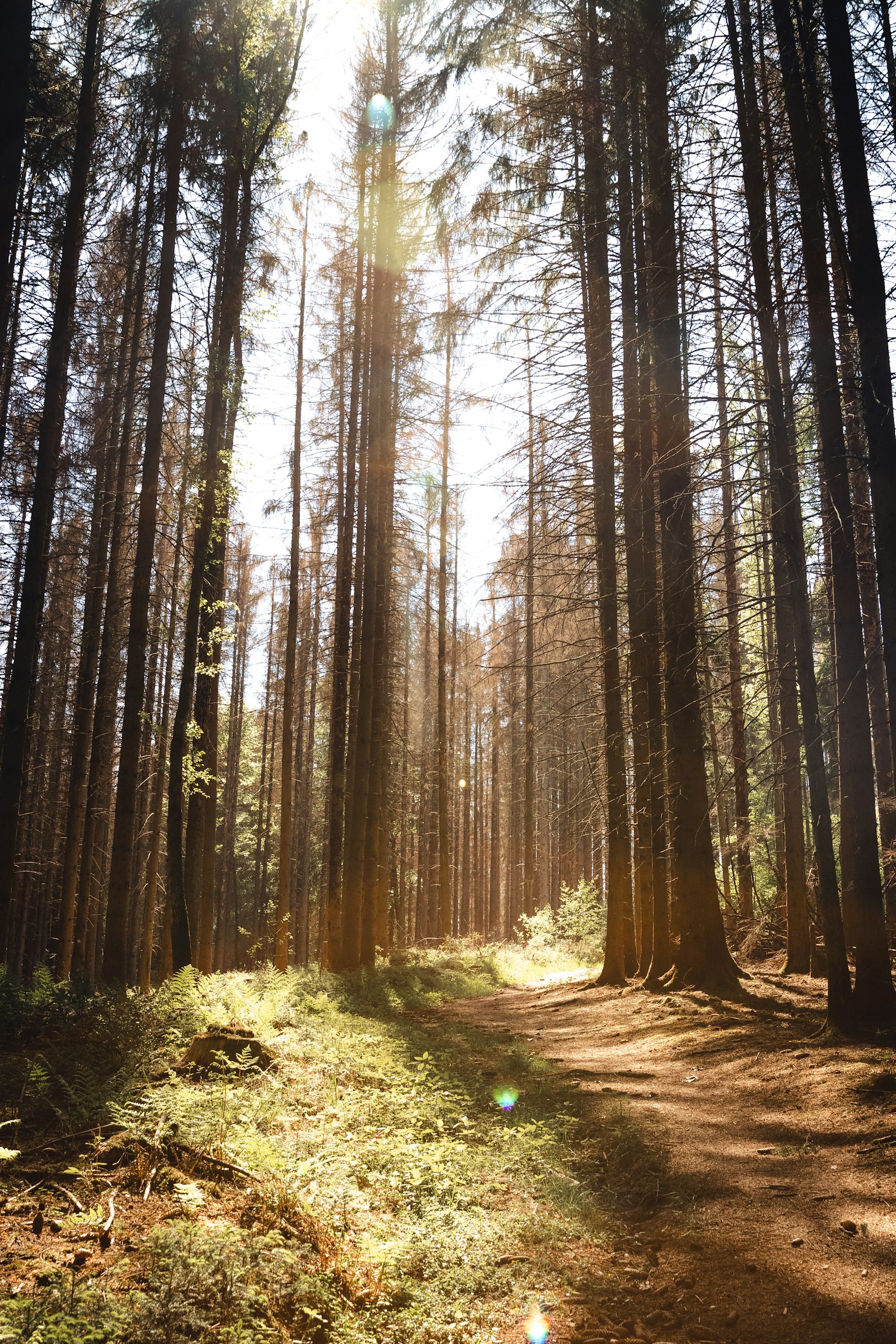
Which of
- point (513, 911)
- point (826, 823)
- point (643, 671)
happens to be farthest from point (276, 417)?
point (513, 911)

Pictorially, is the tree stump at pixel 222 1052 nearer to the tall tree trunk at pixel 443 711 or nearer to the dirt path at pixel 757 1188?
A: the dirt path at pixel 757 1188

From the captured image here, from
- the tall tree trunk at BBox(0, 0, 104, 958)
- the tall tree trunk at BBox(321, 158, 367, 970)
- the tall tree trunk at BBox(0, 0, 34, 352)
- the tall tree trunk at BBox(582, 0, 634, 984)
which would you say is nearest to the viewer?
the tall tree trunk at BBox(0, 0, 34, 352)

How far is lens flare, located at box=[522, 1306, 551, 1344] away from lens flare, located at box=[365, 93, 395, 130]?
62.5 feet

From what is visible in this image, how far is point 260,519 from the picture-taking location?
18.6 meters

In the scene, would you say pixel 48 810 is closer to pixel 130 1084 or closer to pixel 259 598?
pixel 259 598

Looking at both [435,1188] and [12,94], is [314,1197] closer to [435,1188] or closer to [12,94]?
[435,1188]

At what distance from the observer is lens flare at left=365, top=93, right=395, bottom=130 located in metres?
15.8

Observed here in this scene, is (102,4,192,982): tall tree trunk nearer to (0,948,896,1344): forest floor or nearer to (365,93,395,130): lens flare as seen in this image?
(0,948,896,1344): forest floor

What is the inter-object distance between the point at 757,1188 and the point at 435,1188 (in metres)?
1.89

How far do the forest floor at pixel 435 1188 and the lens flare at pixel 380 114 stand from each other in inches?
669

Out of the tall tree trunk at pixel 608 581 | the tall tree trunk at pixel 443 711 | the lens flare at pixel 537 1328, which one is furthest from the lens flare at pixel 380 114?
the lens flare at pixel 537 1328

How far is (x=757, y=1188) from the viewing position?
14.5 ft

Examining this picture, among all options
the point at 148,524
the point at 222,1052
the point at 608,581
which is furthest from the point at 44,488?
the point at 608,581

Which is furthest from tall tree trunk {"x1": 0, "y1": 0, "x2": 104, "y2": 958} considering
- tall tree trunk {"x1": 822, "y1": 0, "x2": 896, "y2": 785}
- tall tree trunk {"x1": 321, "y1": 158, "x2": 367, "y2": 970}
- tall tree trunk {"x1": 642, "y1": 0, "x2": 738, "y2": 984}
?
tall tree trunk {"x1": 822, "y1": 0, "x2": 896, "y2": 785}
